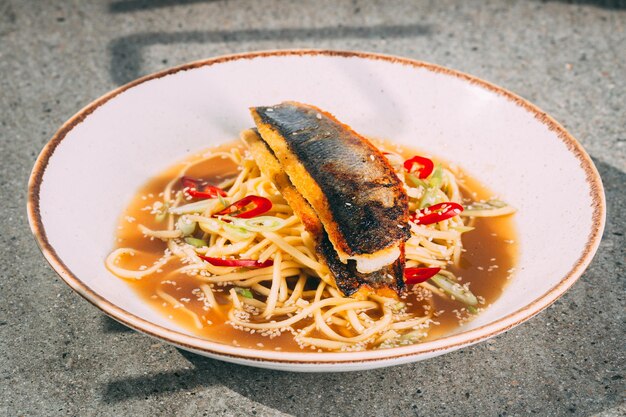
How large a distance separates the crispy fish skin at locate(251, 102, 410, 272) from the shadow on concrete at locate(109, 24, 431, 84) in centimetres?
266

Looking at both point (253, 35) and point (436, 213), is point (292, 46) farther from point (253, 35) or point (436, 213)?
point (436, 213)

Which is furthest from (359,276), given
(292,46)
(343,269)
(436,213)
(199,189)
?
(292,46)

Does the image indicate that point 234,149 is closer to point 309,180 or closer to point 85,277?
point 309,180

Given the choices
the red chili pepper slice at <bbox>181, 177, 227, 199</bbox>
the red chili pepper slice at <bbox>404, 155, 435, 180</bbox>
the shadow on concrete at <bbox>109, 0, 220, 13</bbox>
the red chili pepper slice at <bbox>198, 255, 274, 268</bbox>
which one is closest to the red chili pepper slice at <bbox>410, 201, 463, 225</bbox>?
the red chili pepper slice at <bbox>404, 155, 435, 180</bbox>

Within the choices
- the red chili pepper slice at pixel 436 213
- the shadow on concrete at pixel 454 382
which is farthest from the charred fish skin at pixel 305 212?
the red chili pepper slice at pixel 436 213

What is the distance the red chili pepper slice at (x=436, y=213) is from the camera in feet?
13.2

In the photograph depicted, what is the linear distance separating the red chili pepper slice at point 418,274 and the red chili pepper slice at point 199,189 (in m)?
1.16

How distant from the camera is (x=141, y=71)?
615cm

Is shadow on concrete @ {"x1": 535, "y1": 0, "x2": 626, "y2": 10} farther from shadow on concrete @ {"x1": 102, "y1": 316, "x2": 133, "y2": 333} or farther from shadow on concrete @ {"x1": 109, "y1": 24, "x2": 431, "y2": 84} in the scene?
shadow on concrete @ {"x1": 102, "y1": 316, "x2": 133, "y2": 333}

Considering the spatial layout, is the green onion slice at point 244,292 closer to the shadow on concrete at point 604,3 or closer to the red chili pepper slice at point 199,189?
the red chili pepper slice at point 199,189

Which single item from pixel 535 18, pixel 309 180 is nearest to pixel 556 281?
pixel 309 180

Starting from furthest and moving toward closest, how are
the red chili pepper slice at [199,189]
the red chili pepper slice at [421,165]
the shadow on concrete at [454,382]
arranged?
the red chili pepper slice at [421,165] → the red chili pepper slice at [199,189] → the shadow on concrete at [454,382]

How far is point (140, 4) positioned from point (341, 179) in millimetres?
4288

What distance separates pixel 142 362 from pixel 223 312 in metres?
0.45
